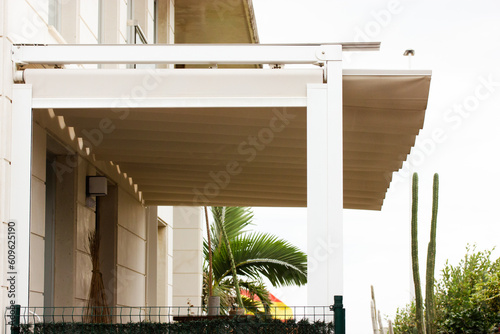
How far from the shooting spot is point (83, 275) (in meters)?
7.79

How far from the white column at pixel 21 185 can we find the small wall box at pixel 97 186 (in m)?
2.88

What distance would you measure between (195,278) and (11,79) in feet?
38.5

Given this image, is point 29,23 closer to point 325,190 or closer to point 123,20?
point 325,190

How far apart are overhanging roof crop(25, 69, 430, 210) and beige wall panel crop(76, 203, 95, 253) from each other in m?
0.65

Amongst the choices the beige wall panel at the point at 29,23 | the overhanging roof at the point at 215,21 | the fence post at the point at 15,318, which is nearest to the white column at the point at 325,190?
the fence post at the point at 15,318

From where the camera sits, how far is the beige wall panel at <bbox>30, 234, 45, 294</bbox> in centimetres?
642

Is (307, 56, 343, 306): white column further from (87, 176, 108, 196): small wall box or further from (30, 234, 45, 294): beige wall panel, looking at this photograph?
(87, 176, 108, 196): small wall box

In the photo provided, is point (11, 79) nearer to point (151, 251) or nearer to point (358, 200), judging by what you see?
point (358, 200)

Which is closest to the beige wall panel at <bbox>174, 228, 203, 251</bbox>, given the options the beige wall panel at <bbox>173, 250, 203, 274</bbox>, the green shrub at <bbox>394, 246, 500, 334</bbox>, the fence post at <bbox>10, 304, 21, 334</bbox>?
the beige wall panel at <bbox>173, 250, 203, 274</bbox>

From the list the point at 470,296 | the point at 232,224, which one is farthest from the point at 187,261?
the point at 470,296

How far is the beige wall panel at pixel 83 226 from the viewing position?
7.65 meters

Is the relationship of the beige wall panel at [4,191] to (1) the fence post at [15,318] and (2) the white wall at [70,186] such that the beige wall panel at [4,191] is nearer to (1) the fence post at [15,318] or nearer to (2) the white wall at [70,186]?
(2) the white wall at [70,186]

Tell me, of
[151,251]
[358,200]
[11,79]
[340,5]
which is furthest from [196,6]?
[11,79]

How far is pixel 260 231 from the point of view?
59.5ft
